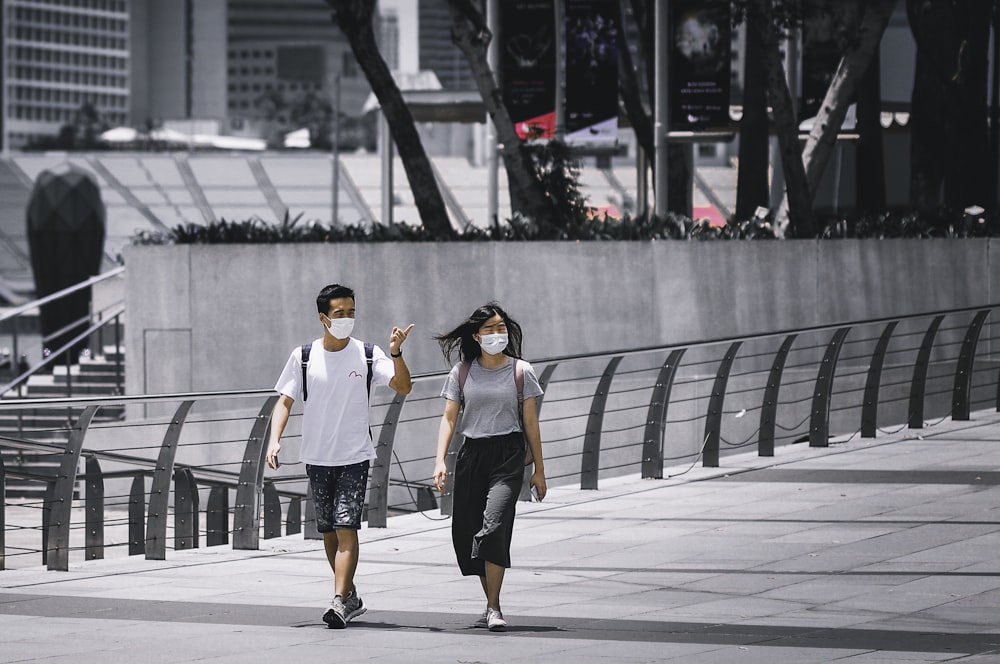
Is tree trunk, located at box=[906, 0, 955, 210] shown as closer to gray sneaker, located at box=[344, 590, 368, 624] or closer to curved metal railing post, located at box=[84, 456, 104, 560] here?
curved metal railing post, located at box=[84, 456, 104, 560]

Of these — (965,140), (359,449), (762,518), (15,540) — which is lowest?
(15,540)

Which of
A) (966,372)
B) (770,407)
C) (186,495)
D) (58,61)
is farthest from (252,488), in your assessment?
(58,61)

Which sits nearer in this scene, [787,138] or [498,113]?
[787,138]

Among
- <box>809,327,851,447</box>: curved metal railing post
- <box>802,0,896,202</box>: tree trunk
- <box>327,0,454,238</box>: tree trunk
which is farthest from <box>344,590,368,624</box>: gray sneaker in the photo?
<box>802,0,896,202</box>: tree trunk

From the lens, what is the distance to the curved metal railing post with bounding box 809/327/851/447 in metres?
15.8

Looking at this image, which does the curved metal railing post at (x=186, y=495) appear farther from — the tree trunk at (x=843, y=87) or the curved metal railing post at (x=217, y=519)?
the tree trunk at (x=843, y=87)

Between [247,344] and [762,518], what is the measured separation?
871 cm

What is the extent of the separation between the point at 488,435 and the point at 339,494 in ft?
2.73

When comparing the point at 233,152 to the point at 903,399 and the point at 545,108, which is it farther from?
the point at 903,399

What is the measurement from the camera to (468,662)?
7004mm

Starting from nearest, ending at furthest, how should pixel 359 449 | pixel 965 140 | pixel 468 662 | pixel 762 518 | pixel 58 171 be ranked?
pixel 468 662, pixel 359 449, pixel 762 518, pixel 965 140, pixel 58 171

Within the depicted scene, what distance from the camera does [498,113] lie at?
20031mm

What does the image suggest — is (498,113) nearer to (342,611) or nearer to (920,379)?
(920,379)

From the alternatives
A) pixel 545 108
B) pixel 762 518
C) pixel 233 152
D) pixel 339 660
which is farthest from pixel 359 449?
pixel 233 152
